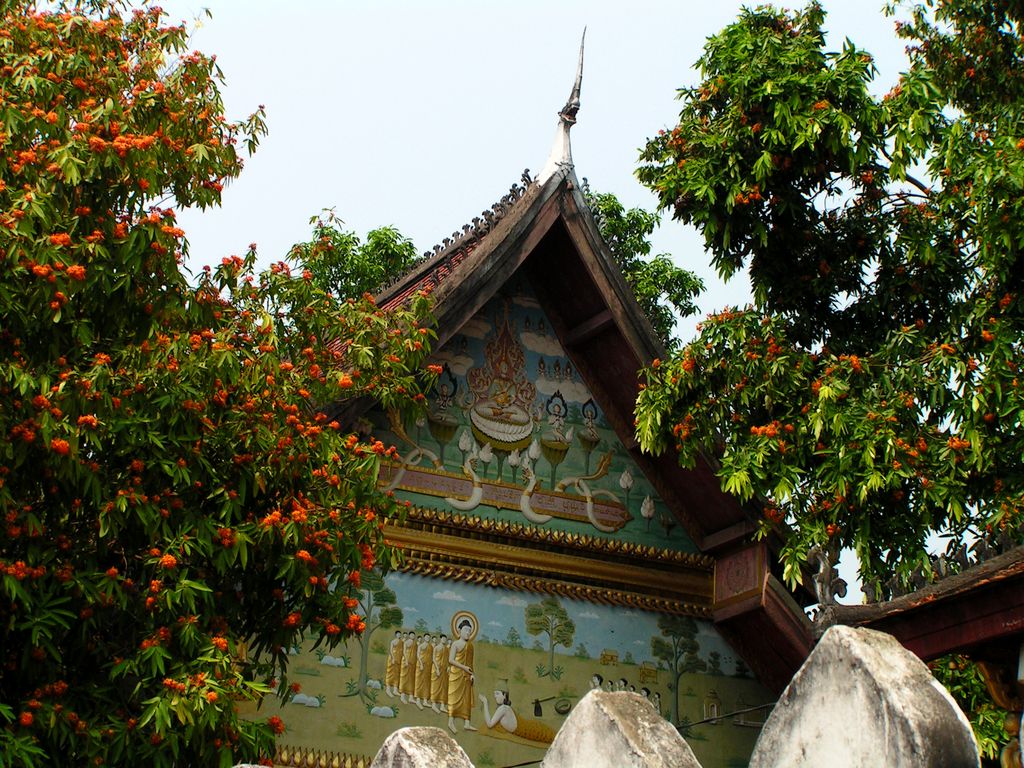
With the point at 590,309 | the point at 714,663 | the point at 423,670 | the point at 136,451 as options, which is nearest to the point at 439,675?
the point at 423,670

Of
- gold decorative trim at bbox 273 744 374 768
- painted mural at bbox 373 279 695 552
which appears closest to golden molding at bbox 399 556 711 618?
painted mural at bbox 373 279 695 552

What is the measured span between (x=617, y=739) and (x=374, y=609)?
25.1 feet

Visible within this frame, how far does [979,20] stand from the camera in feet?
49.5

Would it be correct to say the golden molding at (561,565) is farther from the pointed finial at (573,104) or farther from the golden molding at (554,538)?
the pointed finial at (573,104)

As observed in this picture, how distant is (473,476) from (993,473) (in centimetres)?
402

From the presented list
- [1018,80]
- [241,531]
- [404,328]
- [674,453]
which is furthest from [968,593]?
[1018,80]

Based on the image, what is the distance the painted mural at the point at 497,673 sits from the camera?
428 inches

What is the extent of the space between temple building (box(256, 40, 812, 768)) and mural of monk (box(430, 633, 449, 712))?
0.02m

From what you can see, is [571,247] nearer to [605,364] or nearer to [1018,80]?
[605,364]

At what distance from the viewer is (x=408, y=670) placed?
1119 cm

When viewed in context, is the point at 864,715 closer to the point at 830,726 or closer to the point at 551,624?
Answer: the point at 830,726

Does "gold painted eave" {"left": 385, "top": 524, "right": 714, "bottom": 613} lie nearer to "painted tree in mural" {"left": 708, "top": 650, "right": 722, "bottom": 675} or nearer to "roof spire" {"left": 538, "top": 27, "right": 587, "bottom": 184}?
"painted tree in mural" {"left": 708, "top": 650, "right": 722, "bottom": 675}

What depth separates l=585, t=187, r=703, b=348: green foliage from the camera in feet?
68.9

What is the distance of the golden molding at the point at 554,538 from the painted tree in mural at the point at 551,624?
1.66 ft
